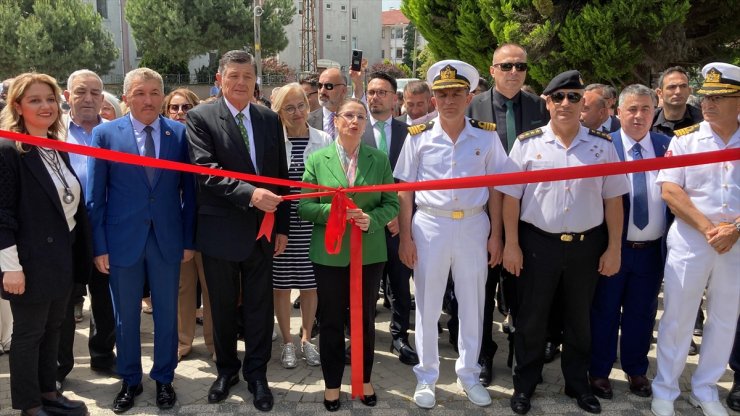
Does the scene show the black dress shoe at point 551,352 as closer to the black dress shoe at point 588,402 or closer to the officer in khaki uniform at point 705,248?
the black dress shoe at point 588,402

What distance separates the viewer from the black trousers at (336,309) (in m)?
3.85

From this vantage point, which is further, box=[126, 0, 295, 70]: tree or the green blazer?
box=[126, 0, 295, 70]: tree

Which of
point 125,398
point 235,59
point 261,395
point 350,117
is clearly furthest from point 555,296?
point 125,398

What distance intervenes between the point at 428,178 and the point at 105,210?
2152 millimetres

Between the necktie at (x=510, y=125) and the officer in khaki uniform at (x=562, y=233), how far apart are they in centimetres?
56

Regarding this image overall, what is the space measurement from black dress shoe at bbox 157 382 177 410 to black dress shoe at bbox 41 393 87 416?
1.52 feet

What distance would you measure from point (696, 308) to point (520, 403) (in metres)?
1.32

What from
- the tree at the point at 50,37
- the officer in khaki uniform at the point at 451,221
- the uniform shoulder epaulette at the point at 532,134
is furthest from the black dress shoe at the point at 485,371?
the tree at the point at 50,37

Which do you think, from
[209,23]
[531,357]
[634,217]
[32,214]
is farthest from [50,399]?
[209,23]

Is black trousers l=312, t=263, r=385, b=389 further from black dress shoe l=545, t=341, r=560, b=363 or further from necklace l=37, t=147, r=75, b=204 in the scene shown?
black dress shoe l=545, t=341, r=560, b=363

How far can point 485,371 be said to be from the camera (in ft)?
14.5

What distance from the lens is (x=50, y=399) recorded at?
12.4 feet

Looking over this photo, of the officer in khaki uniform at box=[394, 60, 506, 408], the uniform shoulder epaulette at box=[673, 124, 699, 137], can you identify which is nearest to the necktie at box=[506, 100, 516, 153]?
the officer in khaki uniform at box=[394, 60, 506, 408]

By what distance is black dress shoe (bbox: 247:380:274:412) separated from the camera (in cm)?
392
